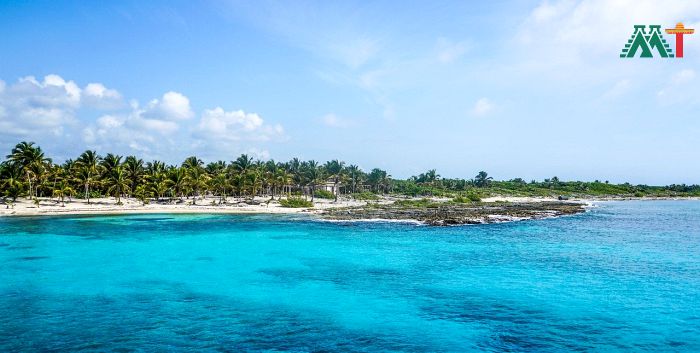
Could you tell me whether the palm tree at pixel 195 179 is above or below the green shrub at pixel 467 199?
above

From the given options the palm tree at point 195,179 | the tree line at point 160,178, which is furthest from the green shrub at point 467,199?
the palm tree at point 195,179

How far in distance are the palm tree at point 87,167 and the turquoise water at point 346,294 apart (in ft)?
118

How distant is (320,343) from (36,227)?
49694mm

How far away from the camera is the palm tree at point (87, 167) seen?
7781cm

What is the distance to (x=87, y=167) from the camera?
7856cm

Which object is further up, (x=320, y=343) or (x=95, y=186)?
(x=95, y=186)

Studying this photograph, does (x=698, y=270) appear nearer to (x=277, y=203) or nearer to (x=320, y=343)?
(x=320, y=343)

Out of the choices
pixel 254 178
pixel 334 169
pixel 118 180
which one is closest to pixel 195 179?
pixel 254 178

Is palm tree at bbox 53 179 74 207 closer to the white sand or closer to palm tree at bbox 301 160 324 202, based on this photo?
the white sand

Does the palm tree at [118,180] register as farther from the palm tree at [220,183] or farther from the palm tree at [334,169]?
the palm tree at [334,169]

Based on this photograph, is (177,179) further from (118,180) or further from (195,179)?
(118,180)

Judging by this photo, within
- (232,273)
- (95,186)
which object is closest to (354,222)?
(232,273)

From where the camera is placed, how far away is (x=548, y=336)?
1739cm

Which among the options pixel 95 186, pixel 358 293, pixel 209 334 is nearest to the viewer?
pixel 209 334
